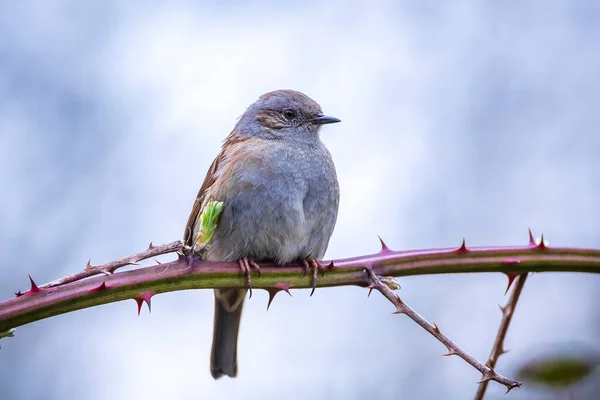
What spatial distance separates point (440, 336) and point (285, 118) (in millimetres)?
3128

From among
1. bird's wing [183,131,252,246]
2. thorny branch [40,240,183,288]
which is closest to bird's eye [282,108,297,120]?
bird's wing [183,131,252,246]

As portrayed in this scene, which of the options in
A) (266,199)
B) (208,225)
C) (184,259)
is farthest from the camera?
(266,199)

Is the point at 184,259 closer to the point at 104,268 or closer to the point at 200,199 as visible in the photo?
the point at 104,268

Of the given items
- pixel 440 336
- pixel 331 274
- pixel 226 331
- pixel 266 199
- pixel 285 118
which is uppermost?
pixel 285 118

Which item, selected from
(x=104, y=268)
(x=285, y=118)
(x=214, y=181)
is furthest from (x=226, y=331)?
(x=104, y=268)

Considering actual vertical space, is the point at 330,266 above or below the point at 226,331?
below

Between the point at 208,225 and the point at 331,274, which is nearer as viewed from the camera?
the point at 331,274

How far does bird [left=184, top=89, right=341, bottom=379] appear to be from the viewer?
3717mm

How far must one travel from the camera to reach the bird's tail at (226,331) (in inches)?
159

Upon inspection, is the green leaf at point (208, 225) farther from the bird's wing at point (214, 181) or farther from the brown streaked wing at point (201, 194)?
the brown streaked wing at point (201, 194)

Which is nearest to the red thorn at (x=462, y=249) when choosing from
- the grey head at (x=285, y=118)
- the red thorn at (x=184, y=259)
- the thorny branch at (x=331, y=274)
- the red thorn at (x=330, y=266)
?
the thorny branch at (x=331, y=274)

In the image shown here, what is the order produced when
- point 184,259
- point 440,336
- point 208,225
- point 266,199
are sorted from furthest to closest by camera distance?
point 266,199, point 208,225, point 184,259, point 440,336

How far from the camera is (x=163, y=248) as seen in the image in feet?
6.62

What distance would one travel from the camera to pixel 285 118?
186 inches
